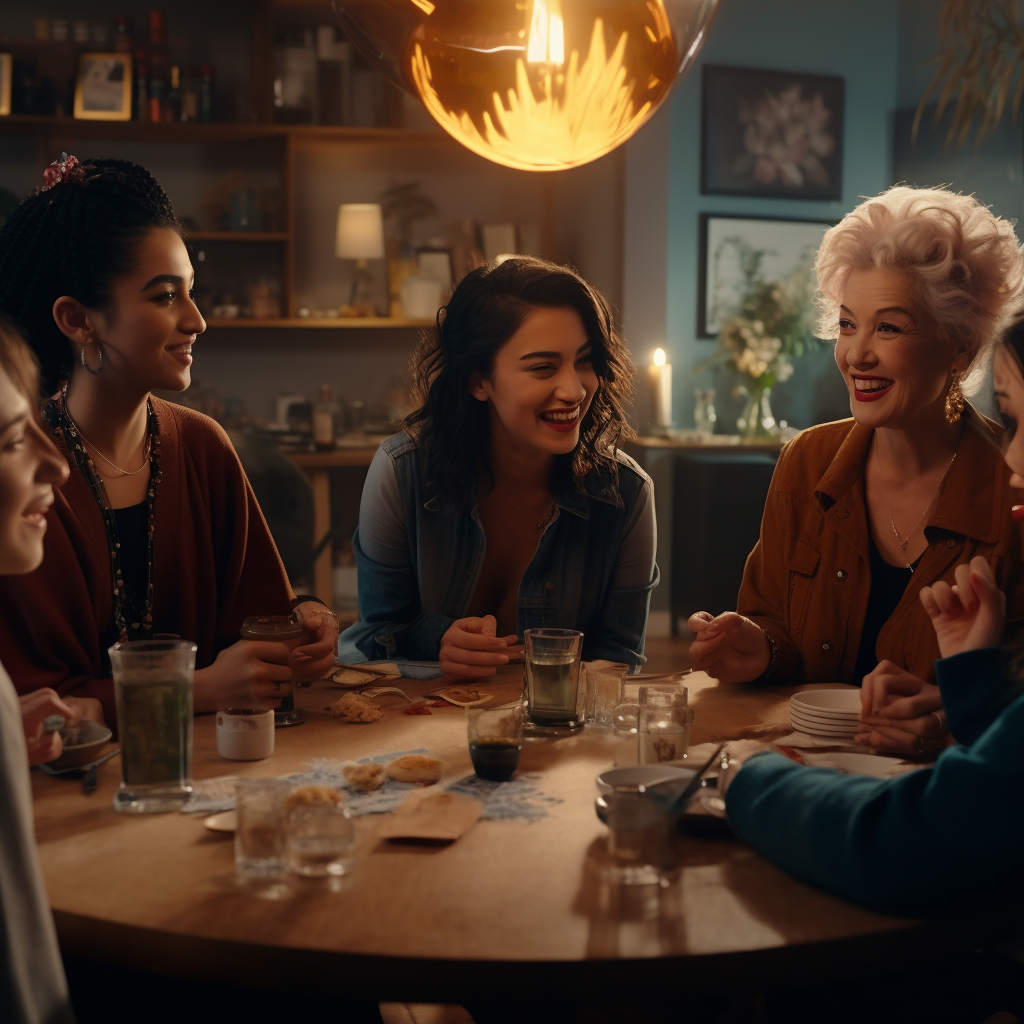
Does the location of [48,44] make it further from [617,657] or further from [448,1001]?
[448,1001]

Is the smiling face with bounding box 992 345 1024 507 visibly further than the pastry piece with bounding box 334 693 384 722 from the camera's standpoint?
No

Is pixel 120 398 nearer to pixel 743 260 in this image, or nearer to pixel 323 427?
Result: pixel 323 427

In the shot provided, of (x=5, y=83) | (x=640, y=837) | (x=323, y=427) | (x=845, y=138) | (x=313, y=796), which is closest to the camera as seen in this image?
(x=640, y=837)

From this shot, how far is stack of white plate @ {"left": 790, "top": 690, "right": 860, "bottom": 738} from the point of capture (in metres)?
1.44

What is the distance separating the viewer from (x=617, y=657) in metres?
2.11

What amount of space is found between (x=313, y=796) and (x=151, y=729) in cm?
20

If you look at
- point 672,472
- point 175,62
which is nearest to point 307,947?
point 672,472

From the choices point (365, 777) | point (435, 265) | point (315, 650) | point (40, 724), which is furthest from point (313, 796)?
point (435, 265)

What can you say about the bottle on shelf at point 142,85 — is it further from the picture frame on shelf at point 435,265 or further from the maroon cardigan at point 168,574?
the maroon cardigan at point 168,574

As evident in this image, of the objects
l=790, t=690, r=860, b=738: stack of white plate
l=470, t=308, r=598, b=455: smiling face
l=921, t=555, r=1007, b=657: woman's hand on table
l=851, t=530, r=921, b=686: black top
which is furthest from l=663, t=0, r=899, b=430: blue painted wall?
l=921, t=555, r=1007, b=657: woman's hand on table

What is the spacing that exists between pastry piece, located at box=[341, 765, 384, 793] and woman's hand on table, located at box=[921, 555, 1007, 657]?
678mm

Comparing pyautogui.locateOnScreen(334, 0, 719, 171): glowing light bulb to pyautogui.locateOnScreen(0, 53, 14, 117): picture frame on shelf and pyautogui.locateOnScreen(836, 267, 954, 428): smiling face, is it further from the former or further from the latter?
pyautogui.locateOnScreen(0, 53, 14, 117): picture frame on shelf

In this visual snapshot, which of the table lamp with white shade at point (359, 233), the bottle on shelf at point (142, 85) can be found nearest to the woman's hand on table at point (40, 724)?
the table lamp with white shade at point (359, 233)

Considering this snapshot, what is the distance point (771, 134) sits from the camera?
18.8 ft
